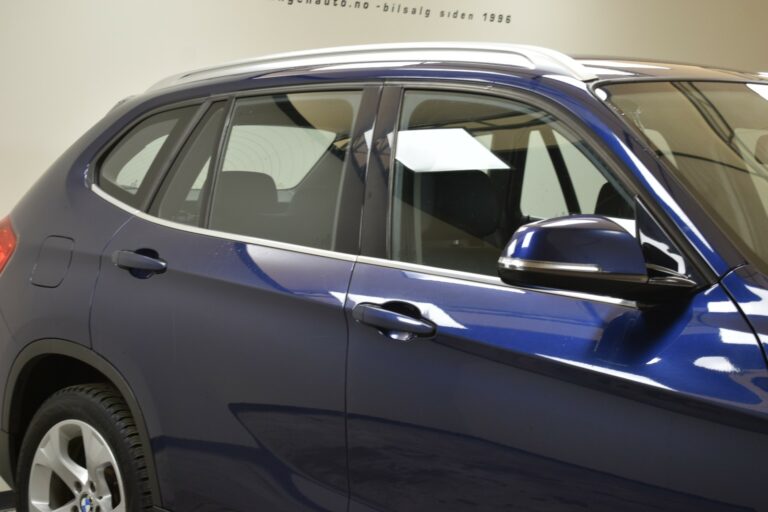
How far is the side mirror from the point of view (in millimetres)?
1349

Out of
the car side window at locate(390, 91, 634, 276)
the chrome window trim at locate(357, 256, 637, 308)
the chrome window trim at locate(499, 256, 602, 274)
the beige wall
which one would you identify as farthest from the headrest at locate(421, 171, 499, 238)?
the beige wall

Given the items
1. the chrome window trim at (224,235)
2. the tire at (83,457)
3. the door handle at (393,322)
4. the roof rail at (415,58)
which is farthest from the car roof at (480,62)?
the tire at (83,457)

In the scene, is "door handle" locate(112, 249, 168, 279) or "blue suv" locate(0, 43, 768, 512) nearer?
"blue suv" locate(0, 43, 768, 512)

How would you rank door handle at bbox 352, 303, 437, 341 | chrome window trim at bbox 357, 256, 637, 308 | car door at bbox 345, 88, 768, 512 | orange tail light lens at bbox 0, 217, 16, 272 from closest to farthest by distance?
car door at bbox 345, 88, 768, 512 → chrome window trim at bbox 357, 256, 637, 308 → door handle at bbox 352, 303, 437, 341 → orange tail light lens at bbox 0, 217, 16, 272

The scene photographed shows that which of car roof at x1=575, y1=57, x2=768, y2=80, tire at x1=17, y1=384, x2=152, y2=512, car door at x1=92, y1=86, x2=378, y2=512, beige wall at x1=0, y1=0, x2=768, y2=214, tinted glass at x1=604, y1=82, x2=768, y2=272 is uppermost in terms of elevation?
beige wall at x1=0, y1=0, x2=768, y2=214

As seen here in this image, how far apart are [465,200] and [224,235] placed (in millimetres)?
566

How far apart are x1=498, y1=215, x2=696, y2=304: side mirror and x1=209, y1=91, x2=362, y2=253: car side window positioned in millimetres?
551

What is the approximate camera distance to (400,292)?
168cm

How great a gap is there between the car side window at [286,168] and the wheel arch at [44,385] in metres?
0.45

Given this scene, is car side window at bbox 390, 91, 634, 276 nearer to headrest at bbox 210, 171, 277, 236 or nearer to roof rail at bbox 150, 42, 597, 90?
roof rail at bbox 150, 42, 597, 90

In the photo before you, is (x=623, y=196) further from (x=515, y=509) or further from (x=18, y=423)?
(x=18, y=423)

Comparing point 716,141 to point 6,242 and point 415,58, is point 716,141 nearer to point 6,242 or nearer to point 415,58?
point 415,58

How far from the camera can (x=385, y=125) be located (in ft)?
6.09

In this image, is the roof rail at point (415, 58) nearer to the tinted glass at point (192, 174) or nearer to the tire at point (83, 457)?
the tinted glass at point (192, 174)
